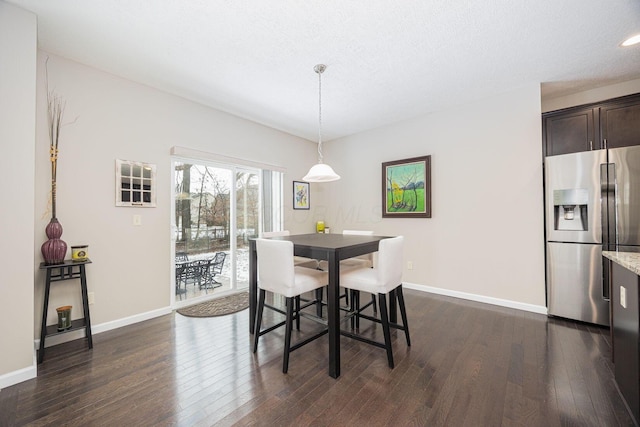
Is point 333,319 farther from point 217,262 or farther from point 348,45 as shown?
point 217,262

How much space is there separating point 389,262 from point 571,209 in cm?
229

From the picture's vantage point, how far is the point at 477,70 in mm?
2697

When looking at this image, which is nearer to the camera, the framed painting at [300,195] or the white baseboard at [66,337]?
the white baseboard at [66,337]

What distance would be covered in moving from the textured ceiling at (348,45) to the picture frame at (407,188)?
39.4 inches

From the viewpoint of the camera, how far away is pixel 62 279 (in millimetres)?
2240

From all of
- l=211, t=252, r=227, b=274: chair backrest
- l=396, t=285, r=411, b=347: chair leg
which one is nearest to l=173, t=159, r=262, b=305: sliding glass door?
l=211, t=252, r=227, b=274: chair backrest

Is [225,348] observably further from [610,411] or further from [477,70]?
[477,70]

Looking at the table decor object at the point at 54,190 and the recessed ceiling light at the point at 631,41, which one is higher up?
the recessed ceiling light at the point at 631,41

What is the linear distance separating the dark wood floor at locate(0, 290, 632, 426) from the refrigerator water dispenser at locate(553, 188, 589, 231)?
3.40 feet

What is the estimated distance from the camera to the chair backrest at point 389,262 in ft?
6.65

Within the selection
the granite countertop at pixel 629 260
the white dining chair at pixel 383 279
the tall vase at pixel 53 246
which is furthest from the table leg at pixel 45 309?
the granite countertop at pixel 629 260

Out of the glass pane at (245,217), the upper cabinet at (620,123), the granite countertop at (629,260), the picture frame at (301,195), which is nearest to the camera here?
the granite countertop at (629,260)

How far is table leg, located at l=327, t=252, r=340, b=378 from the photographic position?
1.85m

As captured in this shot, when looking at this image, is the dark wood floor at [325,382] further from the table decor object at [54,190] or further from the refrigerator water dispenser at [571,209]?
the refrigerator water dispenser at [571,209]
